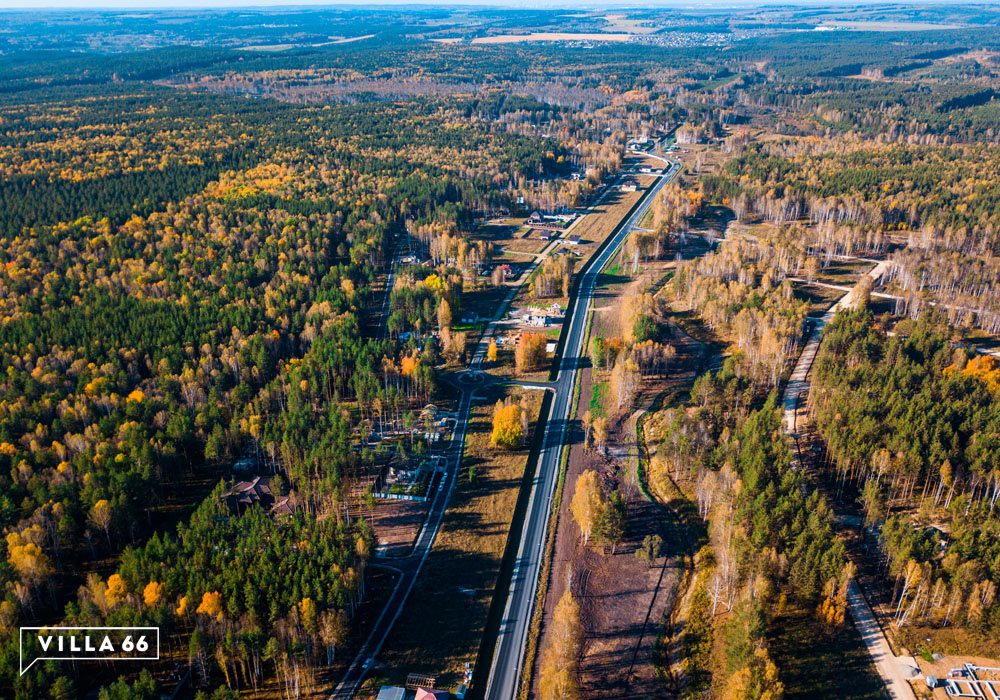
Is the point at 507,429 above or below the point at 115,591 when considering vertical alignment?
above

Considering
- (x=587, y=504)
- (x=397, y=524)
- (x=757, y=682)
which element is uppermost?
(x=587, y=504)

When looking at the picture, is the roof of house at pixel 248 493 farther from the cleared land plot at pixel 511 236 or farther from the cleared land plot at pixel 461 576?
the cleared land plot at pixel 511 236

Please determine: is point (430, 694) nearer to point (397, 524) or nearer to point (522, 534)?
point (522, 534)

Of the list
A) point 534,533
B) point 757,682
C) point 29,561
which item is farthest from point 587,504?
point 29,561

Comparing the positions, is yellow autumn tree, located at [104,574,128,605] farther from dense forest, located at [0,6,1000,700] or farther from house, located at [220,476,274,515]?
house, located at [220,476,274,515]

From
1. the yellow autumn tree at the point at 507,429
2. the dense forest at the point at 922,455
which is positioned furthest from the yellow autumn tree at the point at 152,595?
the dense forest at the point at 922,455
